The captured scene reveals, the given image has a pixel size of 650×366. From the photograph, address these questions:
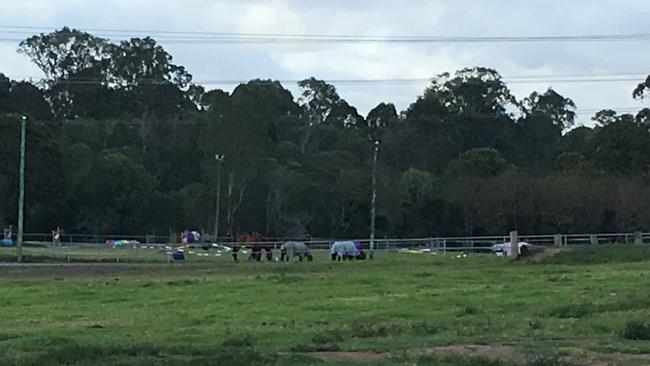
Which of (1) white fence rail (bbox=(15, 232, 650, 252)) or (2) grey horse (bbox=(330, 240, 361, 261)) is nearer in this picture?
(2) grey horse (bbox=(330, 240, 361, 261))

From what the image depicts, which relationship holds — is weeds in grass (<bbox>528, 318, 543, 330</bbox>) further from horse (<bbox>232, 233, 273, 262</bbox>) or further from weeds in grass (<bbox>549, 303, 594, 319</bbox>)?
horse (<bbox>232, 233, 273, 262</bbox>)

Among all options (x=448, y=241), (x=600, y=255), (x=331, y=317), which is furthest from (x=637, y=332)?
(x=448, y=241)

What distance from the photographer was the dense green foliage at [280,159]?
7838 centimetres

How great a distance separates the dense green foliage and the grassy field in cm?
3737

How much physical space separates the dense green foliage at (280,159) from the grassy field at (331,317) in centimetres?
3737

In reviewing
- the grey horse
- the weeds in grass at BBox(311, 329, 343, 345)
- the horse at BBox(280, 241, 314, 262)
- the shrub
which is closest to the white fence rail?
the horse at BBox(280, 241, 314, 262)

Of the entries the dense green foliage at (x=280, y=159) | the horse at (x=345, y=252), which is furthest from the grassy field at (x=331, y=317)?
the dense green foliage at (x=280, y=159)

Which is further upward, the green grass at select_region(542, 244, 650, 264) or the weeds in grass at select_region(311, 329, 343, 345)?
the green grass at select_region(542, 244, 650, 264)

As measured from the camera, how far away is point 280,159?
3565 inches

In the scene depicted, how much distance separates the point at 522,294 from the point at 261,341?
11427 mm

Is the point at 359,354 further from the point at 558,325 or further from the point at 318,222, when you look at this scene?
the point at 318,222

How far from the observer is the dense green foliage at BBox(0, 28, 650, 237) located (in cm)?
7838

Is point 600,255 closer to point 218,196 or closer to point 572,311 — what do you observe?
point 572,311

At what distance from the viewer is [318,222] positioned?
8438 cm
